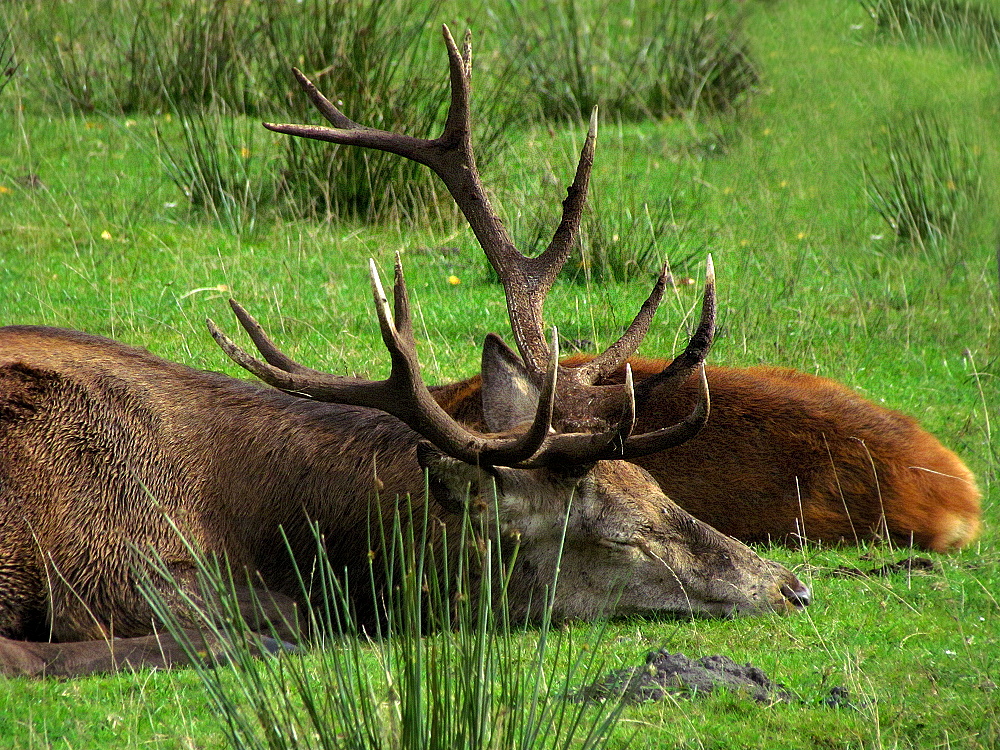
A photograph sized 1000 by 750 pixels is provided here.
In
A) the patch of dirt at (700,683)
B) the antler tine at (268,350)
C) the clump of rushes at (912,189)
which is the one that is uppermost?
the antler tine at (268,350)

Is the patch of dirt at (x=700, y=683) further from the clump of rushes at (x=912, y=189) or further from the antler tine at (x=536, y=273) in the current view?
the clump of rushes at (x=912, y=189)

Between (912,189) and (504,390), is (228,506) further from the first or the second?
(912,189)

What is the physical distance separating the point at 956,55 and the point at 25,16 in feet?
32.4

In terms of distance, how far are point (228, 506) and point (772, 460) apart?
6.38 feet

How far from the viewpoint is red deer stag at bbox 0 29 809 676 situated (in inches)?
153

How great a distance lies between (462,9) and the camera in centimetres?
1340

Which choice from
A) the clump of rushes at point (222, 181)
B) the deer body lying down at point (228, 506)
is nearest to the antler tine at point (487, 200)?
the deer body lying down at point (228, 506)

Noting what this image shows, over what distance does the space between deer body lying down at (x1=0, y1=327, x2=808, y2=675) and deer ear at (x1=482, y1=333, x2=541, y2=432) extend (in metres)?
0.30

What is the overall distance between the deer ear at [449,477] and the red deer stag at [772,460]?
23.3 inches

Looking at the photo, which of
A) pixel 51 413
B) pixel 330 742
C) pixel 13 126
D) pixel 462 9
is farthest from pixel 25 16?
pixel 330 742

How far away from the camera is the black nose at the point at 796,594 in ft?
13.1

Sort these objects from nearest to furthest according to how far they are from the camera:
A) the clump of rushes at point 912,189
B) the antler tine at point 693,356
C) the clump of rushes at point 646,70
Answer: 1. the antler tine at point 693,356
2. the clump of rushes at point 912,189
3. the clump of rushes at point 646,70

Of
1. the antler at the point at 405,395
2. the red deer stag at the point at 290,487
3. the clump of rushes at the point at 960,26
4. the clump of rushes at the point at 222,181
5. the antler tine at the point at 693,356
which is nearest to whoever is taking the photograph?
the clump of rushes at the point at 960,26

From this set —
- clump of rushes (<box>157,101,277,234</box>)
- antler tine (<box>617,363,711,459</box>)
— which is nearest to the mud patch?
antler tine (<box>617,363,711,459</box>)
